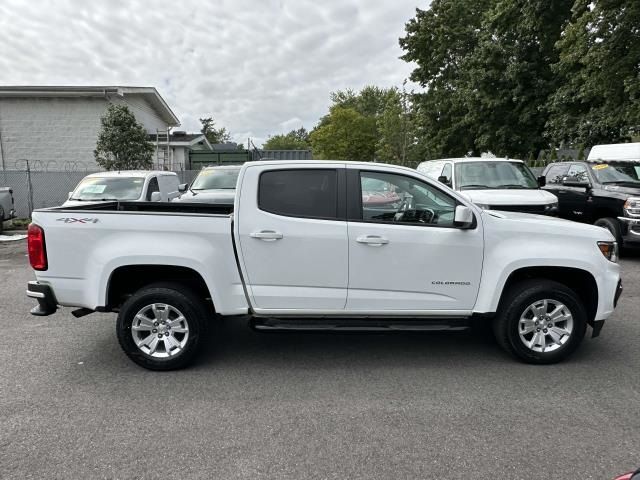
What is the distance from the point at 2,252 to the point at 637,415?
12.1 meters

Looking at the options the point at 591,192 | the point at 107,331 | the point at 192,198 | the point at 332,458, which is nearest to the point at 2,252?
the point at 192,198

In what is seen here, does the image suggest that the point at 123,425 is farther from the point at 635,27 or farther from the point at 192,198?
the point at 635,27

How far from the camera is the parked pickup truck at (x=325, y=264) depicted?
403cm

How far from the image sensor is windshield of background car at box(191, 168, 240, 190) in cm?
1090

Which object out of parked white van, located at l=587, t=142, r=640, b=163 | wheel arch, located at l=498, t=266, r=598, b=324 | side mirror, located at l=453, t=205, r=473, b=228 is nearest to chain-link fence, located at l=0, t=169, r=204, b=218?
side mirror, located at l=453, t=205, r=473, b=228

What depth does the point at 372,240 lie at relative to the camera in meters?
4.04

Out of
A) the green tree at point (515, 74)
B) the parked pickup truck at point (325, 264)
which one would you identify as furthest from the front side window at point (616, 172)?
the green tree at point (515, 74)

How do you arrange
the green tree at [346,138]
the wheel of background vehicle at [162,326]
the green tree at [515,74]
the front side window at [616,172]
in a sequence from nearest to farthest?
the wheel of background vehicle at [162,326], the front side window at [616,172], the green tree at [515,74], the green tree at [346,138]

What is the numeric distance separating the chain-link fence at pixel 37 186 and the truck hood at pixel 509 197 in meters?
14.2

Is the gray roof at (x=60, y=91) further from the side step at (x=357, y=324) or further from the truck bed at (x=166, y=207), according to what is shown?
the side step at (x=357, y=324)

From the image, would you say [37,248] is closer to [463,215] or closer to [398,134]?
[463,215]

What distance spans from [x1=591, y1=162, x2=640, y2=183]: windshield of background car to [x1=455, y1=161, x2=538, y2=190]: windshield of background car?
1346mm

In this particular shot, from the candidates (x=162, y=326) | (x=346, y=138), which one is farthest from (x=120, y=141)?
(x=346, y=138)

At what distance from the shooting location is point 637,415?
3.36 m
